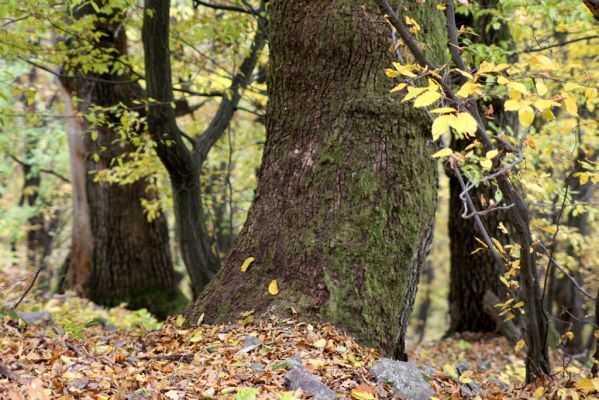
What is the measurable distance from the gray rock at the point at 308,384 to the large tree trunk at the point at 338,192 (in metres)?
0.71

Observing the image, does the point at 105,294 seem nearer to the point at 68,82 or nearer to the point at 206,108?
the point at 68,82

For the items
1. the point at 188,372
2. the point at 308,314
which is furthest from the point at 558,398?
the point at 188,372

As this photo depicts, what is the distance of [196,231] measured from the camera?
7.31 meters

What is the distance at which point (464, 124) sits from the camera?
209cm

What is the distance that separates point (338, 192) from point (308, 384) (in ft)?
→ 4.71

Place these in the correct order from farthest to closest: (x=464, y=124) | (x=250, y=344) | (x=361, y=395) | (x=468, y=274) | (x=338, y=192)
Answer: (x=468, y=274) < (x=338, y=192) < (x=250, y=344) < (x=361, y=395) < (x=464, y=124)

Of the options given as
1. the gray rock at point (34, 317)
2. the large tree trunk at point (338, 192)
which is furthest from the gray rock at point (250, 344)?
the gray rock at point (34, 317)

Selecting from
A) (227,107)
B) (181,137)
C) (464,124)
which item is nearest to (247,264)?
(464,124)

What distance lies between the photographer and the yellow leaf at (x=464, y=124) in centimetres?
205

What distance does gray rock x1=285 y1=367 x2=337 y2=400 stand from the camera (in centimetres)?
283

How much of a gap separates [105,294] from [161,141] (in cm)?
396

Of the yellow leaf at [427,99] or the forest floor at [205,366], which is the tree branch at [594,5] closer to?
the yellow leaf at [427,99]

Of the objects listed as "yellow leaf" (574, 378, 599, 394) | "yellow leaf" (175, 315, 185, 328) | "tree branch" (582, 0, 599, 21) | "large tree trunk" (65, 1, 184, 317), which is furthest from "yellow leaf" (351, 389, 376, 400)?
"large tree trunk" (65, 1, 184, 317)

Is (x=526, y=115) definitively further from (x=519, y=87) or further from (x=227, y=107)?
(x=227, y=107)
